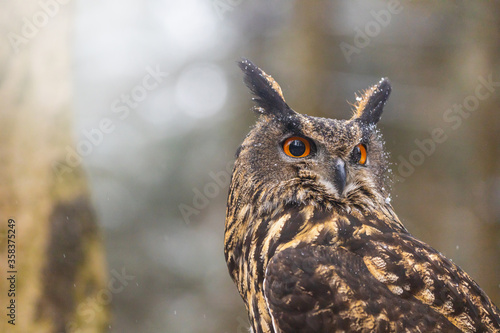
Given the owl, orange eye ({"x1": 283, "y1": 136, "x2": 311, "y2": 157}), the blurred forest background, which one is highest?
the blurred forest background

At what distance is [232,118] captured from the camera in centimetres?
441

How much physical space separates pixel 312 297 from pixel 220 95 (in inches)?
134

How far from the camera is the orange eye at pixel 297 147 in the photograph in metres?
1.76

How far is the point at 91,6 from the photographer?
371 cm

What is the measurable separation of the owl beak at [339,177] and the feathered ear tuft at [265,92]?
33cm

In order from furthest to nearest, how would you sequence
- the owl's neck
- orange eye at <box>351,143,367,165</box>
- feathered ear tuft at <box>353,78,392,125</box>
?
1. feathered ear tuft at <box>353,78,392,125</box>
2. orange eye at <box>351,143,367,165</box>
3. the owl's neck

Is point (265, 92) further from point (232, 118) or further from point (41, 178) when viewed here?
point (232, 118)

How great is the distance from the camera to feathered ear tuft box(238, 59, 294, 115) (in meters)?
1.87

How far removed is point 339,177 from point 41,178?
185 centimetres

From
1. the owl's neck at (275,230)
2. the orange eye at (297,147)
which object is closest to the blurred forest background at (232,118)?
the owl's neck at (275,230)

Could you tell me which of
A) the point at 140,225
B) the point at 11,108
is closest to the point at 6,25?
the point at 11,108

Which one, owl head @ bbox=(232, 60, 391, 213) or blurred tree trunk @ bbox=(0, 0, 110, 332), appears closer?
owl head @ bbox=(232, 60, 391, 213)

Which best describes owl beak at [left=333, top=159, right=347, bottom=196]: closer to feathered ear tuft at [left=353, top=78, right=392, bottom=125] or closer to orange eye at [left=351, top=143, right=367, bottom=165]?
orange eye at [left=351, top=143, right=367, bottom=165]

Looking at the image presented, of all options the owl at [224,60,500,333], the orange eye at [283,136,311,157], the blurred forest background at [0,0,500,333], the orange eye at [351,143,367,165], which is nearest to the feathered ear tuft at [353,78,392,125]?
the owl at [224,60,500,333]
